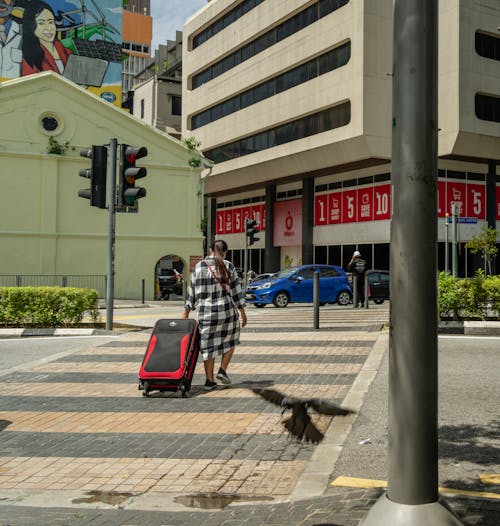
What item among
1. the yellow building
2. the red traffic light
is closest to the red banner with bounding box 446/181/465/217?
the yellow building

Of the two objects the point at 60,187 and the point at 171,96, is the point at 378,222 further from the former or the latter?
the point at 171,96

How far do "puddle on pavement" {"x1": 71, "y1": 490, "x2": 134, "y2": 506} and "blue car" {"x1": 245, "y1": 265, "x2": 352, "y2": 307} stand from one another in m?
17.6

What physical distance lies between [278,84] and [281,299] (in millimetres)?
21635

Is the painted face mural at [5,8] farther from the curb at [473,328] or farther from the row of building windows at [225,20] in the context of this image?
the curb at [473,328]

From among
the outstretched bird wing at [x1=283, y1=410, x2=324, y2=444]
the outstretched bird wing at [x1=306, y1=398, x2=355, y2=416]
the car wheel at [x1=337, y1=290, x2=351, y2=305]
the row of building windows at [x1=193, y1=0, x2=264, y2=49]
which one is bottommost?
the outstretched bird wing at [x1=283, y1=410, x2=324, y2=444]

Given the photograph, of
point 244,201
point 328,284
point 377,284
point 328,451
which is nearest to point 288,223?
point 244,201

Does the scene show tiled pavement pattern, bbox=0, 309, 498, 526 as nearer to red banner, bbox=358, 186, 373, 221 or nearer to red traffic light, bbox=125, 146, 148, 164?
red traffic light, bbox=125, 146, 148, 164

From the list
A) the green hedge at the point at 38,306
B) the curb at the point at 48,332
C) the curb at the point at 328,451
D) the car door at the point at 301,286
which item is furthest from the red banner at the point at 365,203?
the curb at the point at 328,451

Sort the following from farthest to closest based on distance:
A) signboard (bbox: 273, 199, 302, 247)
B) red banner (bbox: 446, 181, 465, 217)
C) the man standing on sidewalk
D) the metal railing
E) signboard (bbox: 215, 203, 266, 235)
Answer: signboard (bbox: 215, 203, 266, 235) → signboard (bbox: 273, 199, 302, 247) → red banner (bbox: 446, 181, 465, 217) → the metal railing → the man standing on sidewalk

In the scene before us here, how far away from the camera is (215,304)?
7.42 metres

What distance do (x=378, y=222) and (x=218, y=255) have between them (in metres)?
29.6

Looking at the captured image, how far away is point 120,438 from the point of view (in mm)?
5539

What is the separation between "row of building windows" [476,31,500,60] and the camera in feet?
109

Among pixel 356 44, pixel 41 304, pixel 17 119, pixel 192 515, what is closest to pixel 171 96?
pixel 356 44
